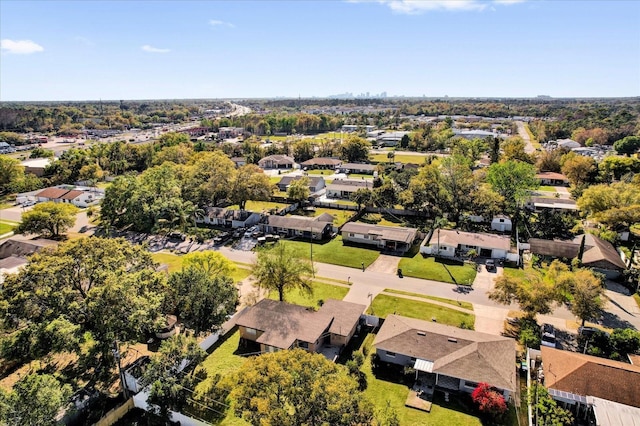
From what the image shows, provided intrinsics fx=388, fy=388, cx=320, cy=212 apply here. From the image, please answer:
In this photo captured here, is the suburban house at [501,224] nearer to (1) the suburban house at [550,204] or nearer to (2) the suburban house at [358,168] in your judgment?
(1) the suburban house at [550,204]

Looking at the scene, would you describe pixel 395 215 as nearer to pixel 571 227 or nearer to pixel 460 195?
pixel 460 195

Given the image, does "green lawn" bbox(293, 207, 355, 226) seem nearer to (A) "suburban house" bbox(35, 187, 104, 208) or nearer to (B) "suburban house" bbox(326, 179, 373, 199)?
(B) "suburban house" bbox(326, 179, 373, 199)

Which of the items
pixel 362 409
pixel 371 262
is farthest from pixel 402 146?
pixel 362 409

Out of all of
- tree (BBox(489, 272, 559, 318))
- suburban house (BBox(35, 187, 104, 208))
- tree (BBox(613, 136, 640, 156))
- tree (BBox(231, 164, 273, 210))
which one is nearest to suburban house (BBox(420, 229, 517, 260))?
tree (BBox(489, 272, 559, 318))

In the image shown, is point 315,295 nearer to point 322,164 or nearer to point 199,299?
point 199,299

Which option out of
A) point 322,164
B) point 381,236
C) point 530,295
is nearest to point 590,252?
point 530,295
